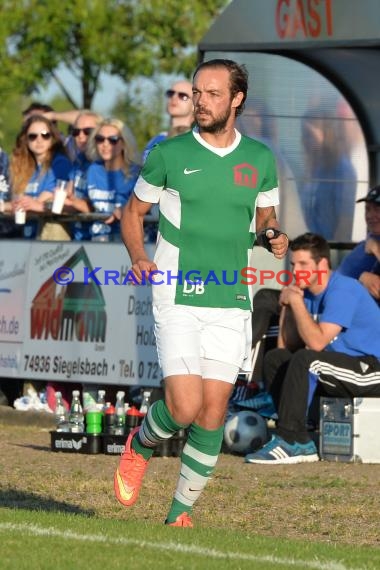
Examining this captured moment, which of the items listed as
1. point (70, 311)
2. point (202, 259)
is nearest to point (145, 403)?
point (70, 311)

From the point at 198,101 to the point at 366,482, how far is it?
393 centimetres

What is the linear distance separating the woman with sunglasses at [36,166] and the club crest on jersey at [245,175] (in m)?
7.34

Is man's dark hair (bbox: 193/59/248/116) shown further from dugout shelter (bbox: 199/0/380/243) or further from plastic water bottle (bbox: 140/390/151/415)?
dugout shelter (bbox: 199/0/380/243)

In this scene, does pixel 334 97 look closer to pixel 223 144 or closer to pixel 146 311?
pixel 146 311

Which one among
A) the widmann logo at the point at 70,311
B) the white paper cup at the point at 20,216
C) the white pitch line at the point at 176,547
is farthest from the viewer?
the white paper cup at the point at 20,216

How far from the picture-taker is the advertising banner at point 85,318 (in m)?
13.9

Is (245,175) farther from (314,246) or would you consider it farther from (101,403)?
(101,403)

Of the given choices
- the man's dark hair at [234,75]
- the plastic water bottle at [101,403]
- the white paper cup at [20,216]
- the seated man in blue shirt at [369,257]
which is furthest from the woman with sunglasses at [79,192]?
the man's dark hair at [234,75]

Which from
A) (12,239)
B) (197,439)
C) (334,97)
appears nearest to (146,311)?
(12,239)

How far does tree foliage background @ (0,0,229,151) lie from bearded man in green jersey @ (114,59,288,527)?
27458mm

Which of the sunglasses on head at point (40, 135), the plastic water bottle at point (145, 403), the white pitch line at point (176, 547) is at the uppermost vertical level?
the sunglasses on head at point (40, 135)

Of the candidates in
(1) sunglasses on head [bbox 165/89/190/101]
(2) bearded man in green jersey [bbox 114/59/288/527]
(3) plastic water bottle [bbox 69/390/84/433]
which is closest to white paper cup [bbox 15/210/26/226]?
(1) sunglasses on head [bbox 165/89/190/101]

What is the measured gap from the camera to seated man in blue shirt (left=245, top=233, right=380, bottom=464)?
11844mm

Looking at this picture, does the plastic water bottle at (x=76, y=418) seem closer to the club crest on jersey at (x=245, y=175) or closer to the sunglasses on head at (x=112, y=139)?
the sunglasses on head at (x=112, y=139)
